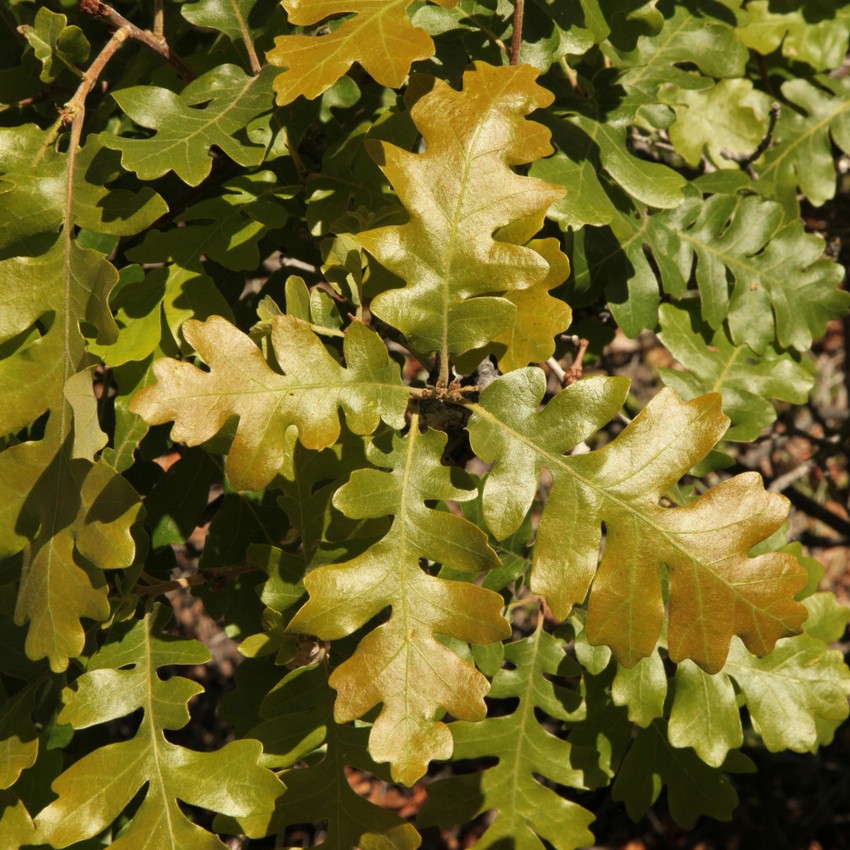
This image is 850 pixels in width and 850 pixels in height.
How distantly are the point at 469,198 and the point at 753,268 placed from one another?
825 mm

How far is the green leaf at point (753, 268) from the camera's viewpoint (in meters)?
1.81

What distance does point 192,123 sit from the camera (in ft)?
4.57

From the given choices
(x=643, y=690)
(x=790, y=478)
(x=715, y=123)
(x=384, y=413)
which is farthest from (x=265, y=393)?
(x=790, y=478)

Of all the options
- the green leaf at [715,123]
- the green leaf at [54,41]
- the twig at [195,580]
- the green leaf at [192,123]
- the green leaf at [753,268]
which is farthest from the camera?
the green leaf at [715,123]

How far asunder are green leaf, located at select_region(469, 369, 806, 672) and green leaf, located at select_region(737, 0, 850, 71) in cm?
112

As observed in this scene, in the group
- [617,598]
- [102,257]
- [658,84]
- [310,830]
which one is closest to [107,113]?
[102,257]

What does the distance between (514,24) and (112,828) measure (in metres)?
1.55

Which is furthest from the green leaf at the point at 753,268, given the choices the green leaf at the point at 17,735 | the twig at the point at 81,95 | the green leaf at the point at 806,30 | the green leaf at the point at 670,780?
the green leaf at the point at 17,735

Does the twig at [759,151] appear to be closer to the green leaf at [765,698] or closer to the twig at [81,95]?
the green leaf at [765,698]

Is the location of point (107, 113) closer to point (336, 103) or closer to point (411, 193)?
point (336, 103)

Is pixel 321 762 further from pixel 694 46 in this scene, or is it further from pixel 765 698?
pixel 694 46

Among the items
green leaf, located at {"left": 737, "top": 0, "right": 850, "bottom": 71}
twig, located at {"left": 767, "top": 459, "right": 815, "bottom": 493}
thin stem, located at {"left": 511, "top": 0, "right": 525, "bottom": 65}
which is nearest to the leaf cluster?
thin stem, located at {"left": 511, "top": 0, "right": 525, "bottom": 65}

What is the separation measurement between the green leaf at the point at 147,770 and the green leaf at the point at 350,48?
86cm

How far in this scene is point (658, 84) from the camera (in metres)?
1.67
